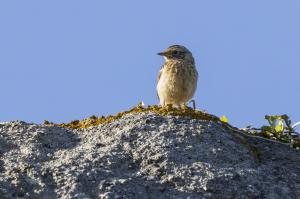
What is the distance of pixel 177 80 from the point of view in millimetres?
13000

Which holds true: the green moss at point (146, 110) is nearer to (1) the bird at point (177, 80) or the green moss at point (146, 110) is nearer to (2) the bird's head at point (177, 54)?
(1) the bird at point (177, 80)

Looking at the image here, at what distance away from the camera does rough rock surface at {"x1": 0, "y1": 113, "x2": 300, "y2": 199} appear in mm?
5863

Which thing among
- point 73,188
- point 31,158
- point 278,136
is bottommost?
point 73,188

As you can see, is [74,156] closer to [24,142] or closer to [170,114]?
[24,142]

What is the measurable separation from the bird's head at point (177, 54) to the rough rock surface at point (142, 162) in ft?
21.9

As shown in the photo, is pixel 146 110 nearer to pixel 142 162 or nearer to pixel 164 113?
pixel 164 113

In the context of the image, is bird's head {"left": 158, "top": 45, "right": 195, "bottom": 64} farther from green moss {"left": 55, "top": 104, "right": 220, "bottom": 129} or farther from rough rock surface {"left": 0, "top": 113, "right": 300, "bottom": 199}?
rough rock surface {"left": 0, "top": 113, "right": 300, "bottom": 199}

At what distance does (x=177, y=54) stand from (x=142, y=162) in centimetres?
796

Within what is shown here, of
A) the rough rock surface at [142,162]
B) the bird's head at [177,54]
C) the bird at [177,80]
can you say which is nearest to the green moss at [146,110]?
the rough rock surface at [142,162]

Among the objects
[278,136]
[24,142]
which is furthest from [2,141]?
[278,136]

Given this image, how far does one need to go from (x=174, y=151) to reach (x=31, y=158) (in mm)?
1241

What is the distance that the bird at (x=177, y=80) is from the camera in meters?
12.9

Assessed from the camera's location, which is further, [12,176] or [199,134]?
[199,134]

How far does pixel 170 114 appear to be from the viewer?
23.9ft
